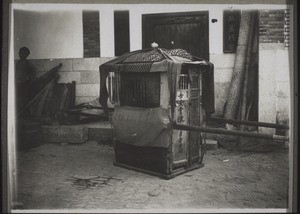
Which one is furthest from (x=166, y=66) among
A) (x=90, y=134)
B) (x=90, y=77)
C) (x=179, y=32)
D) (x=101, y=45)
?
(x=90, y=134)

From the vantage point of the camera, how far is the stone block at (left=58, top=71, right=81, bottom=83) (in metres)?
5.75

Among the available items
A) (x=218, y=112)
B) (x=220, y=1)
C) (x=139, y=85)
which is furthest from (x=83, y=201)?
(x=218, y=112)

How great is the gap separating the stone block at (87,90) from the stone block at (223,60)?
8.37 ft

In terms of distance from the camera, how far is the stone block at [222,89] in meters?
6.84

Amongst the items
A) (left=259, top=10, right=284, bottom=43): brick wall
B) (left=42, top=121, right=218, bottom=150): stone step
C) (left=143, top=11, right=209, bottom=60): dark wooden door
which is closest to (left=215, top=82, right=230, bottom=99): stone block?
(left=143, top=11, right=209, bottom=60): dark wooden door

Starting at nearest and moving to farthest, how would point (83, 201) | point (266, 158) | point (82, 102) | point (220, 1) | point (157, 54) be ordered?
point (220, 1), point (83, 201), point (157, 54), point (266, 158), point (82, 102)

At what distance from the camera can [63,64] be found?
5465 mm

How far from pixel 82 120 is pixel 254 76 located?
12.2 ft

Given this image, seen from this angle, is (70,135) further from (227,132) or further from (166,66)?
(227,132)

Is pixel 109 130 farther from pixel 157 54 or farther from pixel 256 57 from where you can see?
pixel 256 57

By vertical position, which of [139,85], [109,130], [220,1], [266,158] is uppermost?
[220,1]

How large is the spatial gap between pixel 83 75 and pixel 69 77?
16.8 inches

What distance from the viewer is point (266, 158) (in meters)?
5.58

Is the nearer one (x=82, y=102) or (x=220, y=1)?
(x=220, y=1)
